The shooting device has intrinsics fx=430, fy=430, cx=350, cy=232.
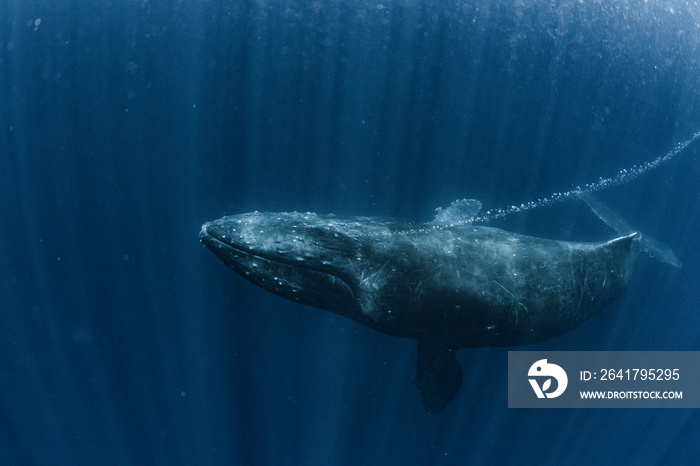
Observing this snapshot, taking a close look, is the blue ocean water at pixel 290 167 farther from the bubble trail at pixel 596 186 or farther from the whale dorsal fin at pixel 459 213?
the whale dorsal fin at pixel 459 213

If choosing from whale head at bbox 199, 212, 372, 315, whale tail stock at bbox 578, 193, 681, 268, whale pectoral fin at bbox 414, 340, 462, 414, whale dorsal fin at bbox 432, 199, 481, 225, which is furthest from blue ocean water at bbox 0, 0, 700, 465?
whale head at bbox 199, 212, 372, 315

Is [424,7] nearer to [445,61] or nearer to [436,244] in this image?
[445,61]

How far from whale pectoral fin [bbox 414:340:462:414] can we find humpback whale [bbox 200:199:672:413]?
1.8 inches

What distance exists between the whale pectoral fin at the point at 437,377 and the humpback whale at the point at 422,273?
47 millimetres

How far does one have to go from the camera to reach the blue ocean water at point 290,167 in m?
9.35

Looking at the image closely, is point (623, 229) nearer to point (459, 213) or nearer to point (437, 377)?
point (459, 213)

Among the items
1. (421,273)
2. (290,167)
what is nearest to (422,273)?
(421,273)

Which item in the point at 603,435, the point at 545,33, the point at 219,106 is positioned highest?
the point at 545,33

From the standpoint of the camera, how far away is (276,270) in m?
6.18

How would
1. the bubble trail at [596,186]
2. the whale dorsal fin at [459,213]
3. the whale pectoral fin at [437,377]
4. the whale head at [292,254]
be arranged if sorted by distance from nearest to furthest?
the whale head at [292,254]
the whale pectoral fin at [437,377]
the whale dorsal fin at [459,213]
the bubble trail at [596,186]

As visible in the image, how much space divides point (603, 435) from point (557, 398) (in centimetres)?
419

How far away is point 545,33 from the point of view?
9.76 m

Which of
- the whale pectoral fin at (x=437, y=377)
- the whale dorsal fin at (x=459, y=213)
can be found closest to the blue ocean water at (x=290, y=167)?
the whale dorsal fin at (x=459, y=213)

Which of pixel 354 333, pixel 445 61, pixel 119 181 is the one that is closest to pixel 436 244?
pixel 354 333
